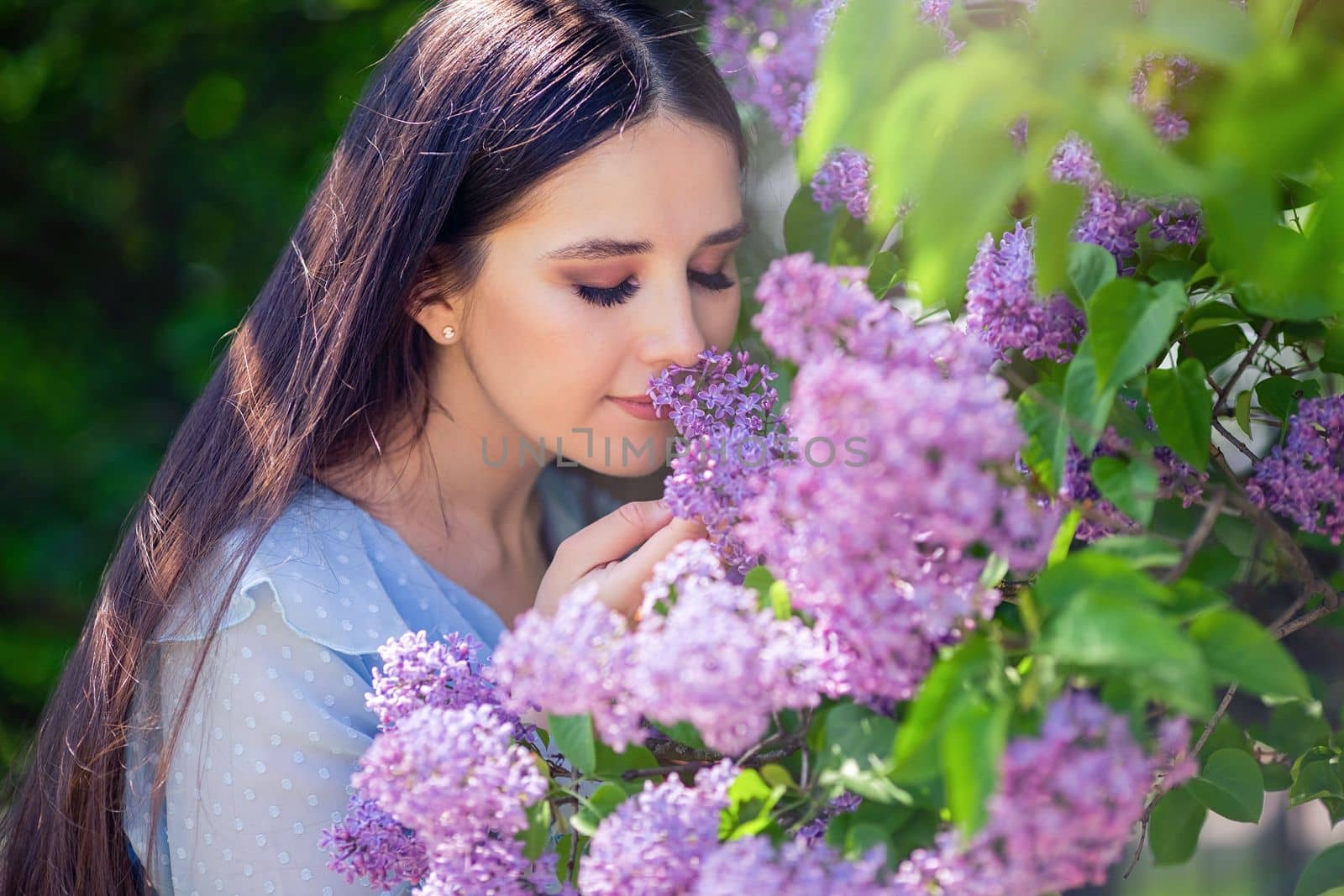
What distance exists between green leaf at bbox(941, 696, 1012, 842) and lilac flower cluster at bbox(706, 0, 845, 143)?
30.0 inches

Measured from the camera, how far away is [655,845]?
2.01ft

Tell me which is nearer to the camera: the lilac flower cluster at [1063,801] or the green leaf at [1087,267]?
the lilac flower cluster at [1063,801]

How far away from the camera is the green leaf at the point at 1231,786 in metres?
0.78

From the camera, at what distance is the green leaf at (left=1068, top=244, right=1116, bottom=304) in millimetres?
706

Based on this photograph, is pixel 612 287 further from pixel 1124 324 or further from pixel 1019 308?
pixel 1124 324

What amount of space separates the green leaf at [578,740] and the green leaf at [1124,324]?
347mm

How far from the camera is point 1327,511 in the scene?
78 cm

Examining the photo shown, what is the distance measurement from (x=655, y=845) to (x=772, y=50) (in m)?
1.10

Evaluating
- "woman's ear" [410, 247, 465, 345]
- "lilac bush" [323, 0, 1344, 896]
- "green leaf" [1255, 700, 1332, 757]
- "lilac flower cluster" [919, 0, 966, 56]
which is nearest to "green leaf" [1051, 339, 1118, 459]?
"lilac bush" [323, 0, 1344, 896]

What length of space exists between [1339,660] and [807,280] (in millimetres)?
793

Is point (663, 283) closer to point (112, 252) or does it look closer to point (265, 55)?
point (265, 55)

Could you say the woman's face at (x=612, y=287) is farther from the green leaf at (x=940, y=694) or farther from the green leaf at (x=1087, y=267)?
the green leaf at (x=940, y=694)

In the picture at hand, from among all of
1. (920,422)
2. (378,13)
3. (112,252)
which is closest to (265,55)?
(378,13)

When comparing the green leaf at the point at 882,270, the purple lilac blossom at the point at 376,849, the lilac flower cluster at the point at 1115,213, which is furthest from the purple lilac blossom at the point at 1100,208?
the purple lilac blossom at the point at 376,849
